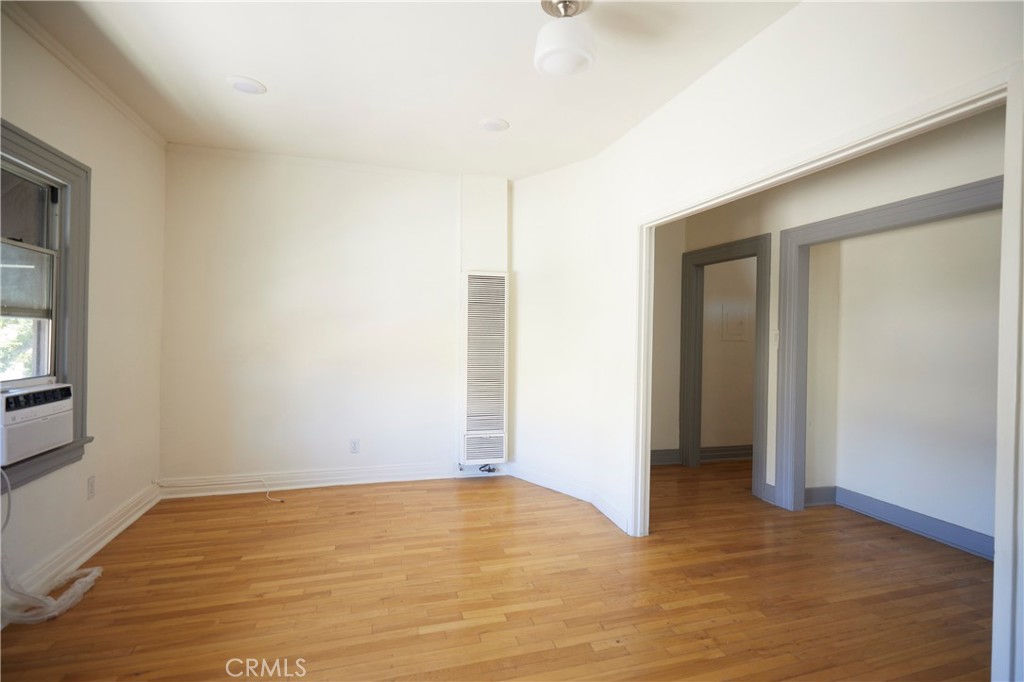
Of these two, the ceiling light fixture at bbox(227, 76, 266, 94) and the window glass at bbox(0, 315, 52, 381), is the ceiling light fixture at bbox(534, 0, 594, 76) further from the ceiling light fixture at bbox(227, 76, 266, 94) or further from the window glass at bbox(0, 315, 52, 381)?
the window glass at bbox(0, 315, 52, 381)

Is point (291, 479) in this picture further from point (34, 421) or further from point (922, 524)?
point (922, 524)

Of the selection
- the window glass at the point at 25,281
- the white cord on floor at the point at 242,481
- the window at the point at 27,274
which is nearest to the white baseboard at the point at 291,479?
the white cord on floor at the point at 242,481

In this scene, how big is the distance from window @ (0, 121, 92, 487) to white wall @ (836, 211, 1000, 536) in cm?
531

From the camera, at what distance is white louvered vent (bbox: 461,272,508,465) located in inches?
165

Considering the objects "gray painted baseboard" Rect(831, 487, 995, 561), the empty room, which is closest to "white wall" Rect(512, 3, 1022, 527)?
the empty room

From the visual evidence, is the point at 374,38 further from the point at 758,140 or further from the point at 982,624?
the point at 982,624

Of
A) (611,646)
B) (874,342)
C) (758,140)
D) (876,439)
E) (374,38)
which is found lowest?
(611,646)

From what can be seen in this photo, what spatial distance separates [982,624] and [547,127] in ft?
12.1

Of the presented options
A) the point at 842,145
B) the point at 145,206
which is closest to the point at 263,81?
the point at 145,206

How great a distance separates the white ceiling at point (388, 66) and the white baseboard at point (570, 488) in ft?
9.12

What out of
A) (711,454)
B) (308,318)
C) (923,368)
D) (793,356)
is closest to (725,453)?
(711,454)

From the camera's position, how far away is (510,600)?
2.34 meters

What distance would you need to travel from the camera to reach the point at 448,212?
4328 millimetres

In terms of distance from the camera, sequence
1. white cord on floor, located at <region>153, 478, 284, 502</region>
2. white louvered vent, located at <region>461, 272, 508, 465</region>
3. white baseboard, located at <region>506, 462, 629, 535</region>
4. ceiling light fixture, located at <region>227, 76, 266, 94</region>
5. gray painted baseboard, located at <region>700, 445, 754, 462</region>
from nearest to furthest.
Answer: ceiling light fixture, located at <region>227, 76, 266, 94</region>
white baseboard, located at <region>506, 462, 629, 535</region>
white cord on floor, located at <region>153, 478, 284, 502</region>
white louvered vent, located at <region>461, 272, 508, 465</region>
gray painted baseboard, located at <region>700, 445, 754, 462</region>
